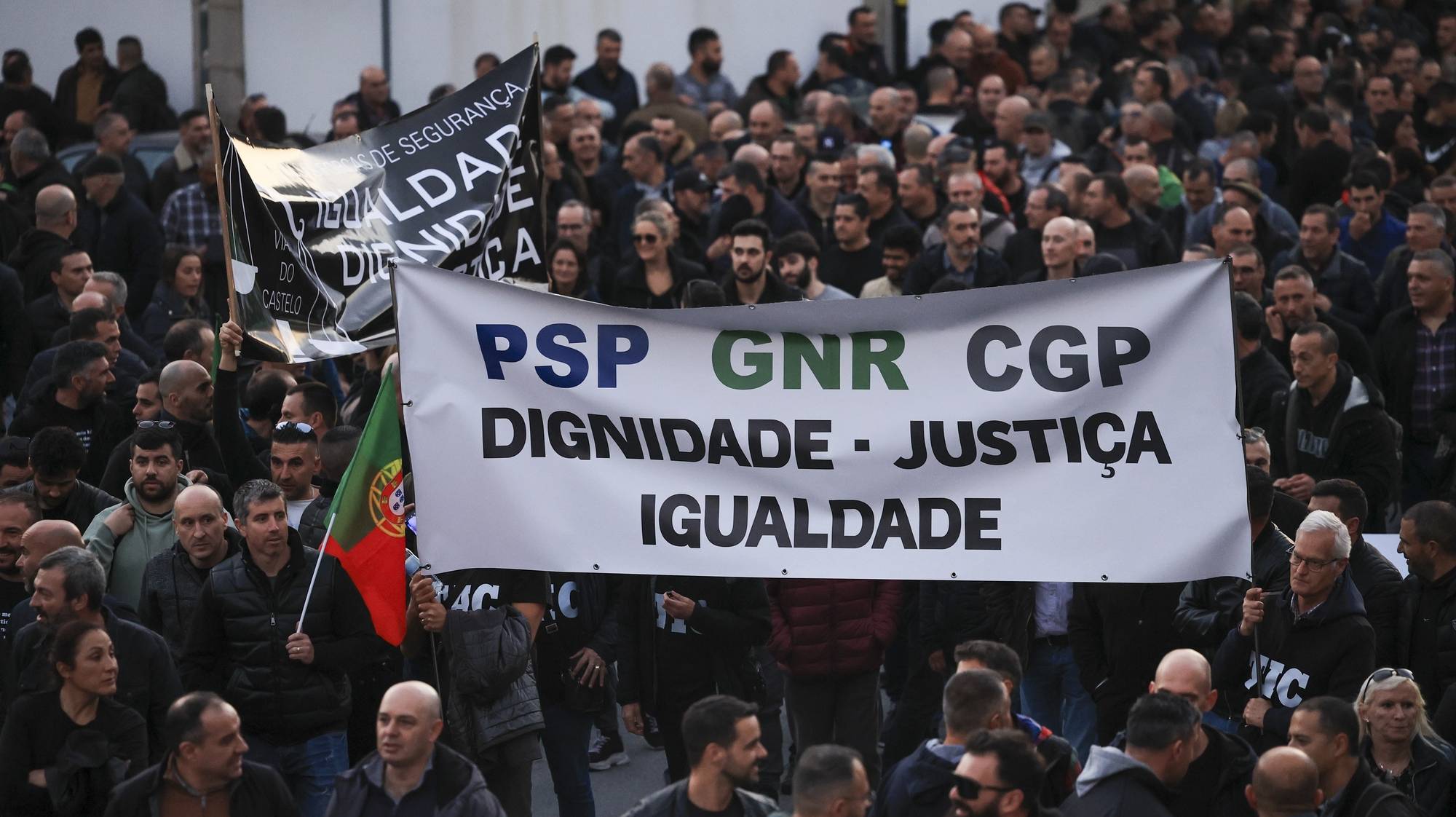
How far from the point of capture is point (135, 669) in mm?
7762

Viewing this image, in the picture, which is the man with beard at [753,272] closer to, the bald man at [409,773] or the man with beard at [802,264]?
the man with beard at [802,264]

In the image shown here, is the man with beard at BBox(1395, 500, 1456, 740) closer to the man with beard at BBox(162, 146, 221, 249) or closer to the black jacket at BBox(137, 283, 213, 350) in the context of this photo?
the black jacket at BBox(137, 283, 213, 350)

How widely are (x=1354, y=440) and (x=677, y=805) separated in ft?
17.3

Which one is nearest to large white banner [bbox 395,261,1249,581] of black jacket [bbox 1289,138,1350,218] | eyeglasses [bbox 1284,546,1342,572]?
eyeglasses [bbox 1284,546,1342,572]

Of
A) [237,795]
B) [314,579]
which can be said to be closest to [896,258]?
[314,579]

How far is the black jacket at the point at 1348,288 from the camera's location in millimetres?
13453

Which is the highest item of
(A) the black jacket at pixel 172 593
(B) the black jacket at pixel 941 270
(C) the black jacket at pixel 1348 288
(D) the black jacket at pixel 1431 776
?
(B) the black jacket at pixel 941 270

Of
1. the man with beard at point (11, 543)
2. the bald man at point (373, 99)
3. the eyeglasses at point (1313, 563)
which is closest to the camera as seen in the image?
the eyeglasses at point (1313, 563)

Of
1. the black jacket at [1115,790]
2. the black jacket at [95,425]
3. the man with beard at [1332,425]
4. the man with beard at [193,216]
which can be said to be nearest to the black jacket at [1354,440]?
the man with beard at [1332,425]

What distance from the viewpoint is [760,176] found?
49.1 ft

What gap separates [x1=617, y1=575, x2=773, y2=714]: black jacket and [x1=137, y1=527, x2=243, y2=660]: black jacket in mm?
1748

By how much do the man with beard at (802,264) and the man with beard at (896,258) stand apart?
45 cm

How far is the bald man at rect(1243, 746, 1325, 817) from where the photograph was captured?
672cm

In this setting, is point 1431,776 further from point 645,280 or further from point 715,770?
point 645,280
